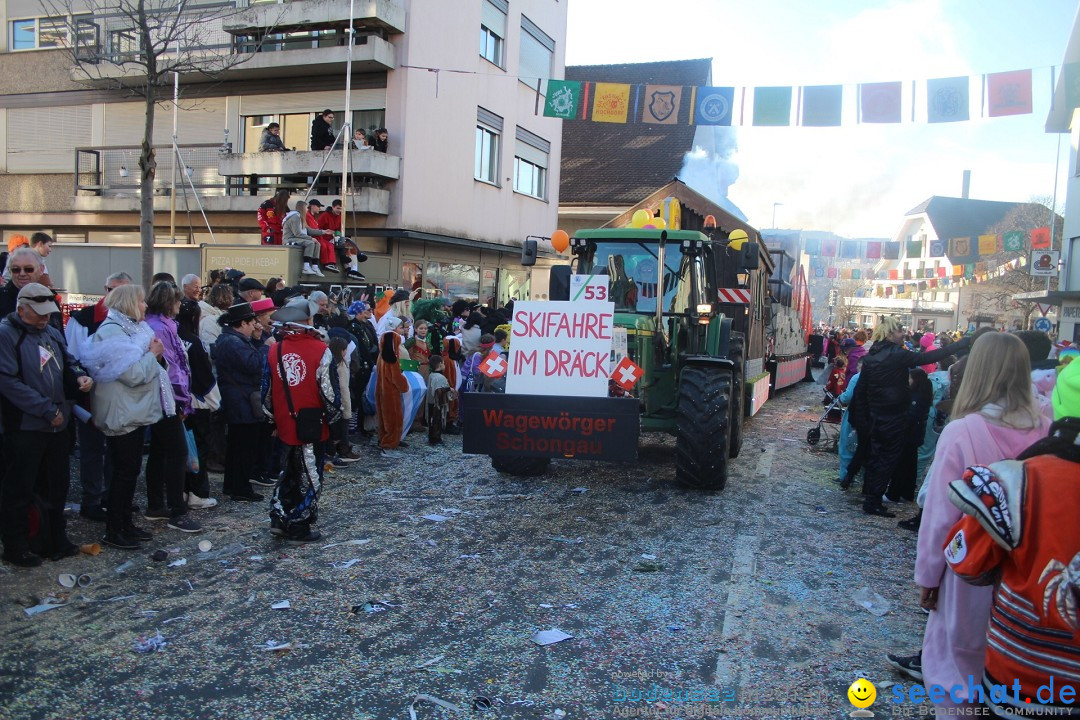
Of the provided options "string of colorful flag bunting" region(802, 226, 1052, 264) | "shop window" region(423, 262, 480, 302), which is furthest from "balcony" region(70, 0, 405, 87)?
"string of colorful flag bunting" region(802, 226, 1052, 264)

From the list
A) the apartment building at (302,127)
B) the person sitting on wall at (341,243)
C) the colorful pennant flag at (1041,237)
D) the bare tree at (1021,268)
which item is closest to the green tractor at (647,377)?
the person sitting on wall at (341,243)

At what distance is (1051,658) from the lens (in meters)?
2.16

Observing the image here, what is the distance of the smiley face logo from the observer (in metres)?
3.64

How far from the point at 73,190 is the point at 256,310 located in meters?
17.6

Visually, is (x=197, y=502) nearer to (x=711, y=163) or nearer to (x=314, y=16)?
(x=314, y=16)

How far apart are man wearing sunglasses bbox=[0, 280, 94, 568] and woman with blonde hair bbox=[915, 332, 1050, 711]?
514 centimetres

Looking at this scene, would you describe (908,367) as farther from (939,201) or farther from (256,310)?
(939,201)

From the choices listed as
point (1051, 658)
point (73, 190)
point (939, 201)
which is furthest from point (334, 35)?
point (939, 201)

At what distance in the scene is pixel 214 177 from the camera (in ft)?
64.0

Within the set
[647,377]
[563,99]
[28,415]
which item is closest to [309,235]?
[563,99]

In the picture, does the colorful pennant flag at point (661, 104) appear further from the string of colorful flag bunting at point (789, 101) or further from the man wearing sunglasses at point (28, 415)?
the man wearing sunglasses at point (28, 415)

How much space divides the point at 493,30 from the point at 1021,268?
24745 millimetres

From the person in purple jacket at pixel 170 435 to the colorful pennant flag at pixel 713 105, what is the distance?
10317 mm

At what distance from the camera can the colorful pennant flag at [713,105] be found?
541 inches
